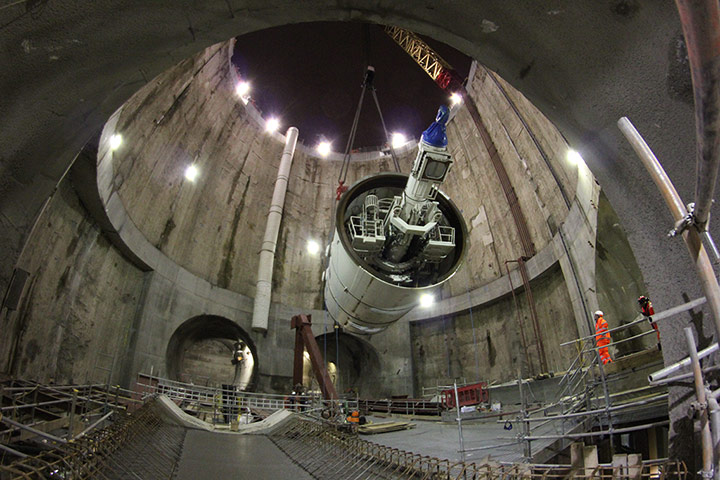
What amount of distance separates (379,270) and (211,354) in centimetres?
1736

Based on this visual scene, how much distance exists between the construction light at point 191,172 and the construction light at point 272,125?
15.4 feet

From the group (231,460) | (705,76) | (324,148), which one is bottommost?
(231,460)

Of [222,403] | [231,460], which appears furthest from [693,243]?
[222,403]

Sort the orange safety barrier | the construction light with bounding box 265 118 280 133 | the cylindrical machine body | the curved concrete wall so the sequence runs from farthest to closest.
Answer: the construction light with bounding box 265 118 280 133, the orange safety barrier, the cylindrical machine body, the curved concrete wall

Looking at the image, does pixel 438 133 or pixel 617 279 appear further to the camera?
pixel 617 279

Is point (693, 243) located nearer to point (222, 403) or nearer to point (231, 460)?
point (231, 460)

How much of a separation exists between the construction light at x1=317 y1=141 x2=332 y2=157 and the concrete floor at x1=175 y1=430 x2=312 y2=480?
1571 centimetres

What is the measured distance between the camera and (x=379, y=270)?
9.16m

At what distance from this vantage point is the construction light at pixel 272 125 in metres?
18.7

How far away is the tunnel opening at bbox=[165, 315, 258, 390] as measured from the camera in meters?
15.3

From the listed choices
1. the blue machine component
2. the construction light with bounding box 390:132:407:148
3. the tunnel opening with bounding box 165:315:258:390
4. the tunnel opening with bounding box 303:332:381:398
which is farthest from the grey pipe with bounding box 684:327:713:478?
the construction light with bounding box 390:132:407:148

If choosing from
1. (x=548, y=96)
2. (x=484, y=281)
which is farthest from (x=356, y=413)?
(x=548, y=96)

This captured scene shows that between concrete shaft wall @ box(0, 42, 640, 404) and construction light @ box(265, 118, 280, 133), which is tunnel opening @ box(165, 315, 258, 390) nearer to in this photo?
concrete shaft wall @ box(0, 42, 640, 404)

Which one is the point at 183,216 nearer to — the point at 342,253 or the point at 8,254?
the point at 342,253
